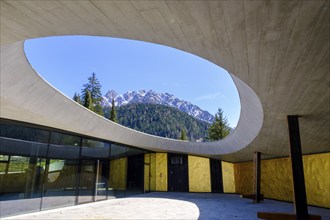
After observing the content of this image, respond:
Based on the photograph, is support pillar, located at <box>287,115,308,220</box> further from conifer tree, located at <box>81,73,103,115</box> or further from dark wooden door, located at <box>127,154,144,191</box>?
conifer tree, located at <box>81,73,103,115</box>

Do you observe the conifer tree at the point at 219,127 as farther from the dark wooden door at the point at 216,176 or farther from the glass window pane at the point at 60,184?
the glass window pane at the point at 60,184

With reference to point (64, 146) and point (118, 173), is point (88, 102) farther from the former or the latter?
point (64, 146)

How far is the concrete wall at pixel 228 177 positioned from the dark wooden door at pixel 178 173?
3053 millimetres

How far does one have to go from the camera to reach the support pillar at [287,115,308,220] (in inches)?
241

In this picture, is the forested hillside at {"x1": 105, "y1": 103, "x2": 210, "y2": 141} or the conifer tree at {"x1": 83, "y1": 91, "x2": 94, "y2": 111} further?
the forested hillside at {"x1": 105, "y1": 103, "x2": 210, "y2": 141}

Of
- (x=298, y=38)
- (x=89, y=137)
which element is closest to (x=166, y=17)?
(x=298, y=38)

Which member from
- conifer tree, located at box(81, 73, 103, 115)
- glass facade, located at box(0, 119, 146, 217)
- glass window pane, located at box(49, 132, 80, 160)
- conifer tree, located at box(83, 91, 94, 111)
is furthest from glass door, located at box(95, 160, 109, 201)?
conifer tree, located at box(81, 73, 103, 115)

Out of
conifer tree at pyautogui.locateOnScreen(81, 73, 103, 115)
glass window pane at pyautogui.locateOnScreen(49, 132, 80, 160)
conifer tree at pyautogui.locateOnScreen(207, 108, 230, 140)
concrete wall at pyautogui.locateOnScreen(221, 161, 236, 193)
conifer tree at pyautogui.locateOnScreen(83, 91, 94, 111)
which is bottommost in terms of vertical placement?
concrete wall at pyautogui.locateOnScreen(221, 161, 236, 193)

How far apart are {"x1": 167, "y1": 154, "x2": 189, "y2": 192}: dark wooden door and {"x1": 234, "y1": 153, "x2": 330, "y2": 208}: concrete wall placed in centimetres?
412

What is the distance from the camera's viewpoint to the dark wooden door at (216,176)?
17859mm

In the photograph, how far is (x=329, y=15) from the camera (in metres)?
2.81

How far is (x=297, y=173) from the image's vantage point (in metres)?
6.24

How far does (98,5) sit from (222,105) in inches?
1478

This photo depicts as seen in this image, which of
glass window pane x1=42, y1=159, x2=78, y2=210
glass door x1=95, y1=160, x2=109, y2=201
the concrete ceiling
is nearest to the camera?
the concrete ceiling
